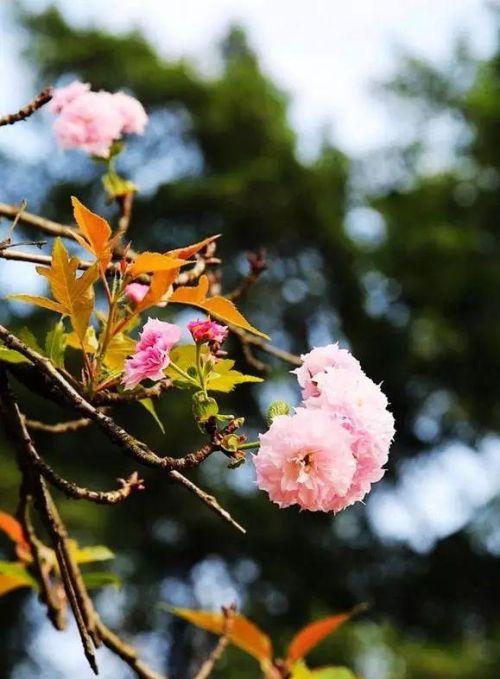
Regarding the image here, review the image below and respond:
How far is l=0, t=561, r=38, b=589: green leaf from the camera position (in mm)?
1176

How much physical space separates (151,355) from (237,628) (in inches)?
29.1

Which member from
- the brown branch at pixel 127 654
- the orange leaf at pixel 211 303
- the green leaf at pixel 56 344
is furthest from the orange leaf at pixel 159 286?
the brown branch at pixel 127 654

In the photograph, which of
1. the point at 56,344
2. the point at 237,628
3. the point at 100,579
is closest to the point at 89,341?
the point at 56,344

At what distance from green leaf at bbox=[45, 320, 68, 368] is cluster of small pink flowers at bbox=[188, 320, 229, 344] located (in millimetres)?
136

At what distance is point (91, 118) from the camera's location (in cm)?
129

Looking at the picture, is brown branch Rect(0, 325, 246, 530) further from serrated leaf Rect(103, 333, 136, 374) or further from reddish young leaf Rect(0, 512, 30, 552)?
reddish young leaf Rect(0, 512, 30, 552)

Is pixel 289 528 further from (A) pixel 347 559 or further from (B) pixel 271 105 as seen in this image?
(B) pixel 271 105

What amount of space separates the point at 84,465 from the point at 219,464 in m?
1.30

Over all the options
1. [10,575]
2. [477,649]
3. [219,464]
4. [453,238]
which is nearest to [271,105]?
[453,238]

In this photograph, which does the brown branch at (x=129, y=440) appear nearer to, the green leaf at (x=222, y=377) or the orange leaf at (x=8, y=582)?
the green leaf at (x=222, y=377)

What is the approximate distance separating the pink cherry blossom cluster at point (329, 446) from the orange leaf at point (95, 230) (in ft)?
0.61

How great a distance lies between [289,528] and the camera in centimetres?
941

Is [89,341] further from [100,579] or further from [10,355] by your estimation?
[100,579]

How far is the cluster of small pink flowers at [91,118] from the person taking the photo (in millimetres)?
1281
